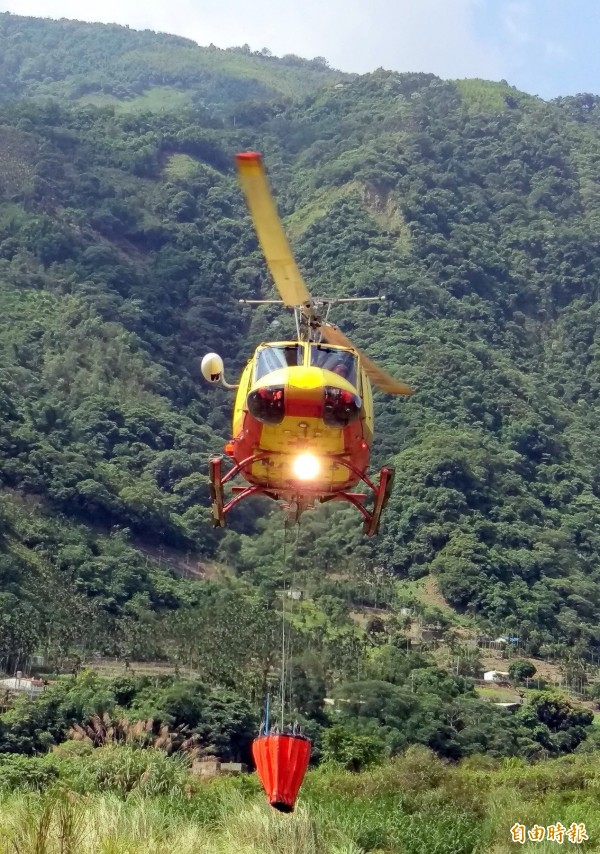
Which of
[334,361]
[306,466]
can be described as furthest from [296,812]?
[334,361]

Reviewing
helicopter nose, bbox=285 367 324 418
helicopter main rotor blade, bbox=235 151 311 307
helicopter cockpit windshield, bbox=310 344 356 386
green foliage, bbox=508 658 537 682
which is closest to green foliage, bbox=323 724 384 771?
green foliage, bbox=508 658 537 682

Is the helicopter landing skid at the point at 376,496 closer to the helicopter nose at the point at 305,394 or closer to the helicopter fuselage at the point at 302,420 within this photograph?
the helicopter fuselage at the point at 302,420

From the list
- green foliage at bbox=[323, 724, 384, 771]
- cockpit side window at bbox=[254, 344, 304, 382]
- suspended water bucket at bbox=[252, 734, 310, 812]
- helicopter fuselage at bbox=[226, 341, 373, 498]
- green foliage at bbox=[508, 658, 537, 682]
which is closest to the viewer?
suspended water bucket at bbox=[252, 734, 310, 812]

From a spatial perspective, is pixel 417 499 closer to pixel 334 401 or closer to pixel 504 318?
pixel 504 318

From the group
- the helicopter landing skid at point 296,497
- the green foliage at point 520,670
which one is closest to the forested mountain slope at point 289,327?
the green foliage at point 520,670

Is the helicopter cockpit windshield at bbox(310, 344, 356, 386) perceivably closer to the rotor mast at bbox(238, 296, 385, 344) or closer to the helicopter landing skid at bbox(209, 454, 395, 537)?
the rotor mast at bbox(238, 296, 385, 344)

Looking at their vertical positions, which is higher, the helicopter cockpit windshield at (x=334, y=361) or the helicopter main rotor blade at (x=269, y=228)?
the helicopter main rotor blade at (x=269, y=228)
